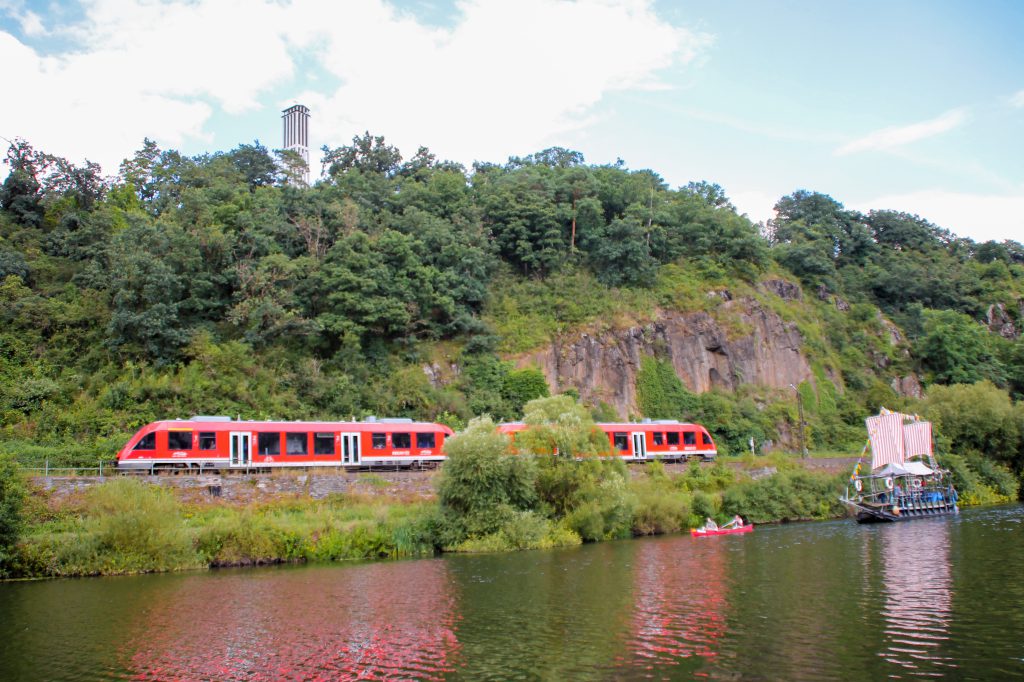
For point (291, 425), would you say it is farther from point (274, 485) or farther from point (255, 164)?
point (255, 164)

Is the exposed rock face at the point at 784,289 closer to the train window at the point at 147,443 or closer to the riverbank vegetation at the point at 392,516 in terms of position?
the riverbank vegetation at the point at 392,516

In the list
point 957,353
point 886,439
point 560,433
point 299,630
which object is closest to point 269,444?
point 560,433

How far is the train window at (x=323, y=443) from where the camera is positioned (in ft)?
125

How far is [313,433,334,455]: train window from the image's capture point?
38125 millimetres

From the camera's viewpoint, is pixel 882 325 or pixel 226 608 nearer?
pixel 226 608

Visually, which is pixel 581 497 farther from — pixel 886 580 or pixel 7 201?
pixel 7 201

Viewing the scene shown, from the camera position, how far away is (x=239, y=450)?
117 feet

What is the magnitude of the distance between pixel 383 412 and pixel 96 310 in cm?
1945

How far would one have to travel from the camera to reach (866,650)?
15.5 m

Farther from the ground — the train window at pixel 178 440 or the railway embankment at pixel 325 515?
the train window at pixel 178 440

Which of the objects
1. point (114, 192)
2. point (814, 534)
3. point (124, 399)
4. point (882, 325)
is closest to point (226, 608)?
point (124, 399)

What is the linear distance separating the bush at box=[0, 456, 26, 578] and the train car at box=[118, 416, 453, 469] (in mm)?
6893

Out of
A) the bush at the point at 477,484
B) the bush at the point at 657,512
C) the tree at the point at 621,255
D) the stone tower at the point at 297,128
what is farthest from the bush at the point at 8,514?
the stone tower at the point at 297,128

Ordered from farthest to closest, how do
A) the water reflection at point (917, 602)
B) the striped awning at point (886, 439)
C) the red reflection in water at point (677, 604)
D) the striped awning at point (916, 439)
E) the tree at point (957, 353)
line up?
the tree at point (957, 353)
the striped awning at point (916, 439)
the striped awning at point (886, 439)
the red reflection in water at point (677, 604)
the water reflection at point (917, 602)
